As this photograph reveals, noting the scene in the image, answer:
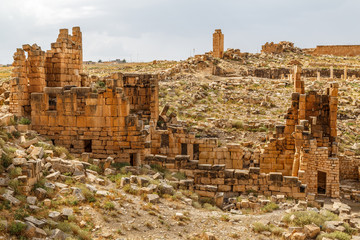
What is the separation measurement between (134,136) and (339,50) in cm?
6580

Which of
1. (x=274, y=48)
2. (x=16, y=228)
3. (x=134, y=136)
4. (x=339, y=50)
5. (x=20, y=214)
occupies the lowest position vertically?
(x=16, y=228)

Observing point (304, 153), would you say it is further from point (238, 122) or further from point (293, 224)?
point (238, 122)

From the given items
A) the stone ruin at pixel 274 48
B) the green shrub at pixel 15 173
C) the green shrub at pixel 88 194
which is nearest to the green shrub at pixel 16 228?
the green shrub at pixel 15 173

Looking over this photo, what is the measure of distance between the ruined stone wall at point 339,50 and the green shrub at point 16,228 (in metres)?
68.9

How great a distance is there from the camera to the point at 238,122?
2369cm

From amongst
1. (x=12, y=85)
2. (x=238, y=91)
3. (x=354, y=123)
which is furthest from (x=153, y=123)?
(x=238, y=91)

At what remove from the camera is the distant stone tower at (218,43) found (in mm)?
46562

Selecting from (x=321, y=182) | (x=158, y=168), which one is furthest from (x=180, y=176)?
(x=321, y=182)

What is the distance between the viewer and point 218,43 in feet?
152

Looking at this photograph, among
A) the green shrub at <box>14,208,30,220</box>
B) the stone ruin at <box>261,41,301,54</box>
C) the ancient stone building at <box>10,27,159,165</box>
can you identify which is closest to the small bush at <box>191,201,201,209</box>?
the ancient stone building at <box>10,27,159,165</box>

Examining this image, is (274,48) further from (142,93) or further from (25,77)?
(25,77)

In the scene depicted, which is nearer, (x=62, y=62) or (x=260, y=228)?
(x=260, y=228)

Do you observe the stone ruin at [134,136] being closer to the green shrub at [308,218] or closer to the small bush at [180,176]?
the small bush at [180,176]

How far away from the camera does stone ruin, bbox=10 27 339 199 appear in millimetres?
12164
